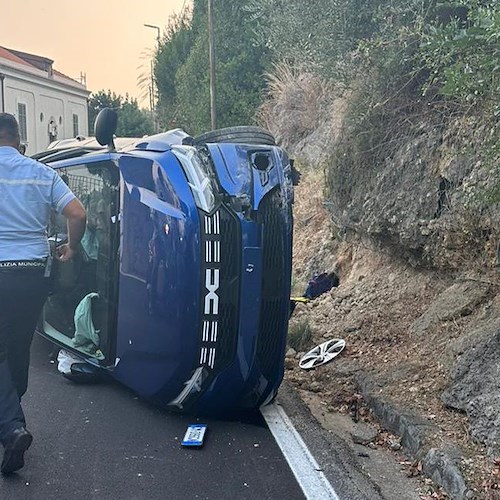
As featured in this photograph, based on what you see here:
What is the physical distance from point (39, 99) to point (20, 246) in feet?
132

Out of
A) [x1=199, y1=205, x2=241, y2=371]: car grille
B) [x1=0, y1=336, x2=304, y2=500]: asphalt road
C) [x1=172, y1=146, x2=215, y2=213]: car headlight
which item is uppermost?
[x1=172, y1=146, x2=215, y2=213]: car headlight

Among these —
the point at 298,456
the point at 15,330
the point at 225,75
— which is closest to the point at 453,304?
the point at 298,456

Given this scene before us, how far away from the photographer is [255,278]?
442cm

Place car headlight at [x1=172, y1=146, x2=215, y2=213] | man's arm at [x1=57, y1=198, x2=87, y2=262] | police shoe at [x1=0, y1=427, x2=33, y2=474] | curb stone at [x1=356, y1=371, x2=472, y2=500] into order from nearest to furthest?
curb stone at [x1=356, y1=371, x2=472, y2=500] < police shoe at [x1=0, y1=427, x2=33, y2=474] < man's arm at [x1=57, y1=198, x2=87, y2=262] < car headlight at [x1=172, y1=146, x2=215, y2=213]

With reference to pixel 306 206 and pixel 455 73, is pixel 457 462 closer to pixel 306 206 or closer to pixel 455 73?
pixel 455 73

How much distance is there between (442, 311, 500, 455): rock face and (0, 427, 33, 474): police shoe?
2.56 m

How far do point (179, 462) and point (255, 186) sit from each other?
1756 millimetres

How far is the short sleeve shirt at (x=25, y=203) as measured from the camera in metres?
4.09

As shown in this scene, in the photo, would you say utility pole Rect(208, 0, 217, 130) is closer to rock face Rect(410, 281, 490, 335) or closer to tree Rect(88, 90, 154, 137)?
rock face Rect(410, 281, 490, 335)

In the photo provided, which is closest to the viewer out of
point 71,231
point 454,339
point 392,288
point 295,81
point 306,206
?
point 71,231

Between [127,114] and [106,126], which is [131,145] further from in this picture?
[127,114]

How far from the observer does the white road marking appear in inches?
144

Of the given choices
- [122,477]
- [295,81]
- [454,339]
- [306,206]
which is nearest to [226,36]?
[295,81]

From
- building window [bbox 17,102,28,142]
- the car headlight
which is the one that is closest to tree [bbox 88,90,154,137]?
building window [bbox 17,102,28,142]
